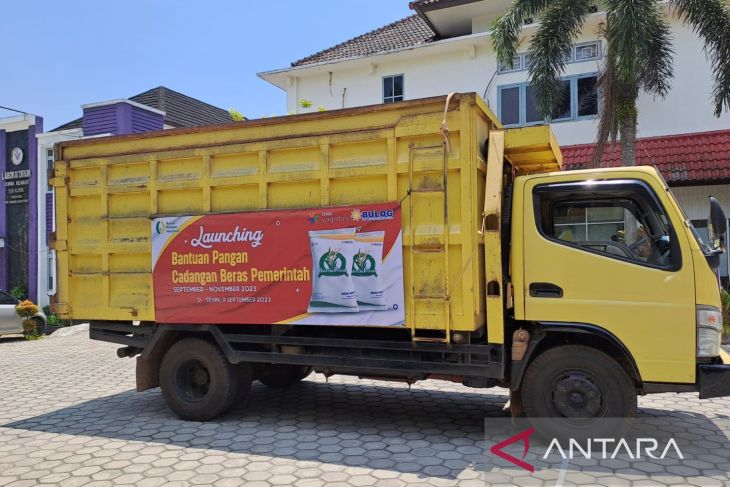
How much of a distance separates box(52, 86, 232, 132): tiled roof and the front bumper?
64.4 feet

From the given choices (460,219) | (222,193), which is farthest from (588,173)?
(222,193)

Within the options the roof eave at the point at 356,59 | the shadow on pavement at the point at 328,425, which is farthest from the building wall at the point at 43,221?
the shadow on pavement at the point at 328,425

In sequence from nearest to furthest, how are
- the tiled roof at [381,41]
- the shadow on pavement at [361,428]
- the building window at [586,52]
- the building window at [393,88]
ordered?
the shadow on pavement at [361,428], the building window at [586,52], the building window at [393,88], the tiled roof at [381,41]

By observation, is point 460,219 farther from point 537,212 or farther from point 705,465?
point 705,465

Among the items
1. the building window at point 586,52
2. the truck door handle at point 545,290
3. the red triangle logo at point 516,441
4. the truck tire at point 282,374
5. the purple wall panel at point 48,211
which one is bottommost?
the red triangle logo at point 516,441

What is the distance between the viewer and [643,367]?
439 cm

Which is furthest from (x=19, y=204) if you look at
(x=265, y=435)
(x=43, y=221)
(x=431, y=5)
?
(x=265, y=435)

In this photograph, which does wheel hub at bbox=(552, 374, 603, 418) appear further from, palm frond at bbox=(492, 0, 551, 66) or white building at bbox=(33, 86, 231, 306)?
white building at bbox=(33, 86, 231, 306)

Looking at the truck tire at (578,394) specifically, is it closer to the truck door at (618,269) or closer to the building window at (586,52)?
the truck door at (618,269)

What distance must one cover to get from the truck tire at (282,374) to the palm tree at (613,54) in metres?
7.64

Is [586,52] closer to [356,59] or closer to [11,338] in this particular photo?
[356,59]

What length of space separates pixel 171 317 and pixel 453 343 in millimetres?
2872

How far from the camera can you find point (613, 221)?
5.07m

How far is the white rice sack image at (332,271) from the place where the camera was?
5049mm
